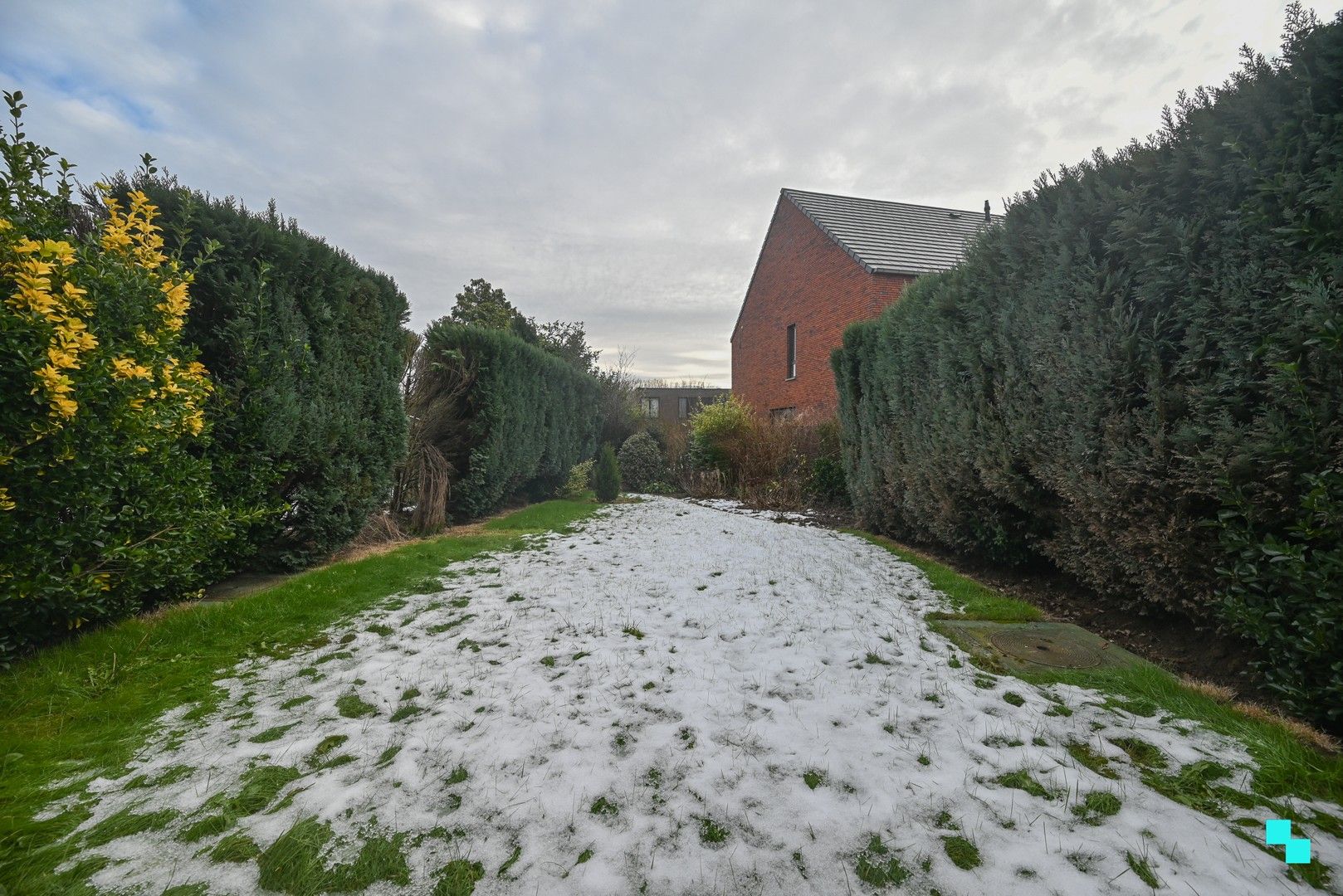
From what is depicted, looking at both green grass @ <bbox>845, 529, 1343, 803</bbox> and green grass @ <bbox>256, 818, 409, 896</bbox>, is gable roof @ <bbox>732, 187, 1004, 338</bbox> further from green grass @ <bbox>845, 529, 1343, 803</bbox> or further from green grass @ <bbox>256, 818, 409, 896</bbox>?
green grass @ <bbox>256, 818, 409, 896</bbox>

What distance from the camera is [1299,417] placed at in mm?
1913

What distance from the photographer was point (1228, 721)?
1993 millimetres

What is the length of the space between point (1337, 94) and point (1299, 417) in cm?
123

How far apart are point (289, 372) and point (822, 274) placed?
540 inches

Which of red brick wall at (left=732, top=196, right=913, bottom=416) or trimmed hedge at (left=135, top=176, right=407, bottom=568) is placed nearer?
trimmed hedge at (left=135, top=176, right=407, bottom=568)

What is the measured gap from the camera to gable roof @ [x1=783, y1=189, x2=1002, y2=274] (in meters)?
13.3

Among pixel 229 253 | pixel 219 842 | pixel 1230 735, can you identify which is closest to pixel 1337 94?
pixel 1230 735

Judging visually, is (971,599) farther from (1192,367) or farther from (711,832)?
(711,832)

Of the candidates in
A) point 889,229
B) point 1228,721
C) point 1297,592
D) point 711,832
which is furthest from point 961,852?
point 889,229

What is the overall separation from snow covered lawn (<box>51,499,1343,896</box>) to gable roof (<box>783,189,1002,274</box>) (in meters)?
12.5

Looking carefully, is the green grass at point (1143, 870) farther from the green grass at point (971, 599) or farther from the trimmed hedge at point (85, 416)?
the trimmed hedge at point (85, 416)

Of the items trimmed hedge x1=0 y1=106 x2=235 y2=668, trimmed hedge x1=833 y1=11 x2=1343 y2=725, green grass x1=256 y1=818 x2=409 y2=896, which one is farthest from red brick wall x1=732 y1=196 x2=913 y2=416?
green grass x1=256 y1=818 x2=409 y2=896

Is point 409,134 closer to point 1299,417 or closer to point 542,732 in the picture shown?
point 542,732
